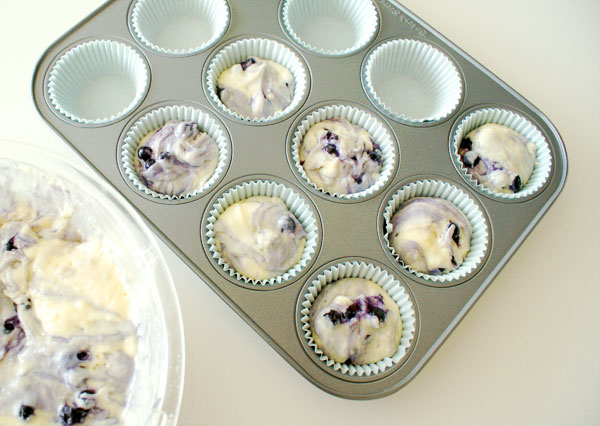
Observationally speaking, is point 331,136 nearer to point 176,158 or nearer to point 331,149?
point 331,149

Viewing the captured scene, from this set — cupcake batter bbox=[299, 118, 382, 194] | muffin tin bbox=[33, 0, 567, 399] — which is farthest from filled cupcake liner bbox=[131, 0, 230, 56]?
cupcake batter bbox=[299, 118, 382, 194]

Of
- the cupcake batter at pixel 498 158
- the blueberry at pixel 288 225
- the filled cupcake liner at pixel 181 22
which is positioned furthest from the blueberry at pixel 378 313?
the filled cupcake liner at pixel 181 22

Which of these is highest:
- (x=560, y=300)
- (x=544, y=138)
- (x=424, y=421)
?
(x=544, y=138)

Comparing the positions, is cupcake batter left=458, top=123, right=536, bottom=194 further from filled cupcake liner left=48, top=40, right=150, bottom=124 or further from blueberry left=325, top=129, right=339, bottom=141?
filled cupcake liner left=48, top=40, right=150, bottom=124

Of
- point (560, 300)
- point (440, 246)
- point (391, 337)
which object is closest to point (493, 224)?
point (440, 246)

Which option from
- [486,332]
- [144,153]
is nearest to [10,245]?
[144,153]

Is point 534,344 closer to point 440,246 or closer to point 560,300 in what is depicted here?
point 560,300
